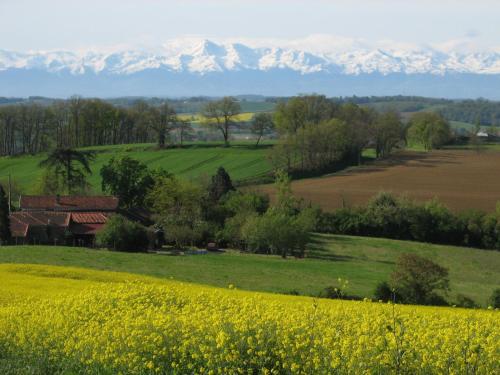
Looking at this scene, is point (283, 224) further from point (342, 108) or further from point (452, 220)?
point (342, 108)

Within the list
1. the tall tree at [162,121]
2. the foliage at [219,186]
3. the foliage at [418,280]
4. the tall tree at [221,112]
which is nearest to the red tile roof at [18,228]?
the foliage at [219,186]

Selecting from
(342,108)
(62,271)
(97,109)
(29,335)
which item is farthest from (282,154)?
(29,335)

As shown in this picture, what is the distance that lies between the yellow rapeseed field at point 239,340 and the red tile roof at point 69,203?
53.2m

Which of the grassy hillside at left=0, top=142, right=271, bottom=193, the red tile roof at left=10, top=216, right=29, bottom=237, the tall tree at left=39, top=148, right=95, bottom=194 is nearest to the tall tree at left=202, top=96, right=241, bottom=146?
the grassy hillside at left=0, top=142, right=271, bottom=193

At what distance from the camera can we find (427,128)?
142375 mm

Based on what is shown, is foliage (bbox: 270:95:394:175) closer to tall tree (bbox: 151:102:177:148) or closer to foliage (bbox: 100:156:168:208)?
tall tree (bbox: 151:102:177:148)

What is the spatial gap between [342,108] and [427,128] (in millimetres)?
16448

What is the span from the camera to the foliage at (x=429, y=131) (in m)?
142

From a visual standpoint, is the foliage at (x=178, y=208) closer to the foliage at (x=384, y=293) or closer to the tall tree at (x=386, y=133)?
the foliage at (x=384, y=293)

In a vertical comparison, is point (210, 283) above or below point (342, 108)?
below

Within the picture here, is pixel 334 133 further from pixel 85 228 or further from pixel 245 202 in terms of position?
pixel 85 228

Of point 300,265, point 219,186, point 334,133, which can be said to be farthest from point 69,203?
point 334,133

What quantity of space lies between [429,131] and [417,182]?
43994 millimetres

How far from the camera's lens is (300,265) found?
5425 centimetres
